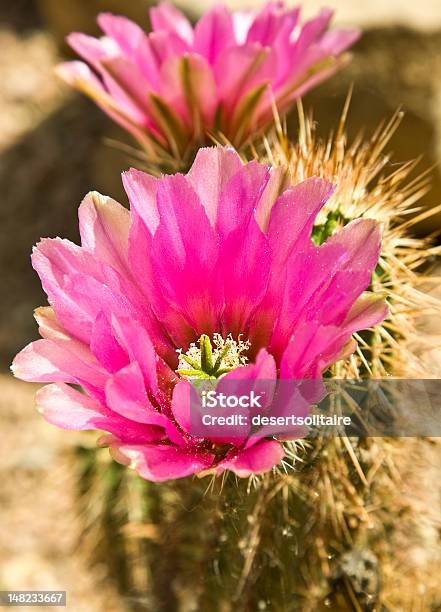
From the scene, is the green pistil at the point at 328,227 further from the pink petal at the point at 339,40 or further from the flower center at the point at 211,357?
the pink petal at the point at 339,40

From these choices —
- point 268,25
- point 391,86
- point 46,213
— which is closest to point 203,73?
point 268,25

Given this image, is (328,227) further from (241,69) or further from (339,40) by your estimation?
(339,40)

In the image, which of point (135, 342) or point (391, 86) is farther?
point (391, 86)

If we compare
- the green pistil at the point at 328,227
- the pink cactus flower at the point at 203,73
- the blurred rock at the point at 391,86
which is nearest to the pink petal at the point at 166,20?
the pink cactus flower at the point at 203,73

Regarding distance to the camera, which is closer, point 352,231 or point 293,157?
point 352,231

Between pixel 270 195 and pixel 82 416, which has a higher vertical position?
pixel 270 195

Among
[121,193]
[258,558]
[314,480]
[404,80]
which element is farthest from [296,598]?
[121,193]

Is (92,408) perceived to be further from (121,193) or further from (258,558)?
(121,193)
